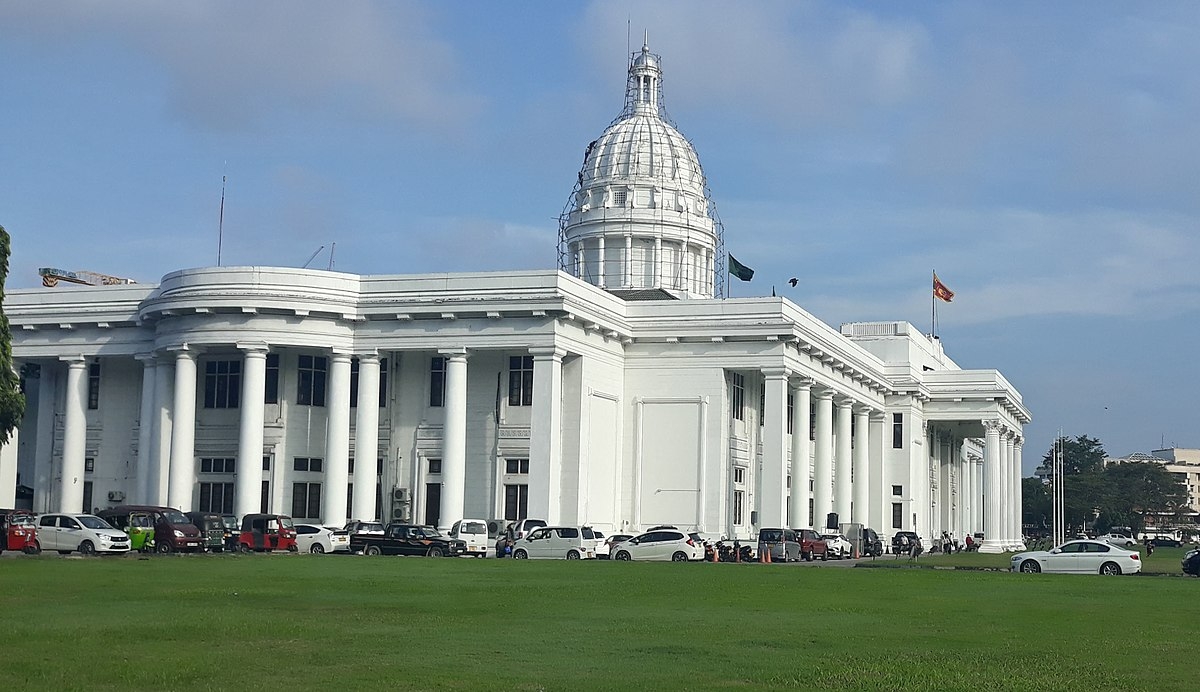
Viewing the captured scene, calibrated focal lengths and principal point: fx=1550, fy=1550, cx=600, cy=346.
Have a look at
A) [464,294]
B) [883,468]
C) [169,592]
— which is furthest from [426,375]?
[169,592]

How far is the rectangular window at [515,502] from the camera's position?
6712 cm

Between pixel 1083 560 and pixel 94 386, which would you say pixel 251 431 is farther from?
pixel 1083 560

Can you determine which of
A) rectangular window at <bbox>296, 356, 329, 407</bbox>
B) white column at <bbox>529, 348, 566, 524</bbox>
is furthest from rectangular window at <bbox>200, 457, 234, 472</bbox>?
white column at <bbox>529, 348, 566, 524</bbox>

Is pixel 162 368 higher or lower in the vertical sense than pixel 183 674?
higher

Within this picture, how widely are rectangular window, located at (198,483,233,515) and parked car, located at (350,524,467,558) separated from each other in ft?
43.7

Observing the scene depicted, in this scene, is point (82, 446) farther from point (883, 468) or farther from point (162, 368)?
point (883, 468)

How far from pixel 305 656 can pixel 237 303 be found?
150 ft

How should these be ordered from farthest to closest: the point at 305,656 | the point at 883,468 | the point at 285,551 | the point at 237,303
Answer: the point at 883,468 < the point at 237,303 < the point at 285,551 < the point at 305,656

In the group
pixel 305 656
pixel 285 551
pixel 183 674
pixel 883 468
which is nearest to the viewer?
pixel 183 674

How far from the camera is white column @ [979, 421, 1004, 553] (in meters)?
96.6

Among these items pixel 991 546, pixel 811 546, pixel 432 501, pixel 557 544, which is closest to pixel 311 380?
pixel 432 501

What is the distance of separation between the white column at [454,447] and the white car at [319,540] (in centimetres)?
644

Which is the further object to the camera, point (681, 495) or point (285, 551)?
point (681, 495)

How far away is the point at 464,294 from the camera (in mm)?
64688
